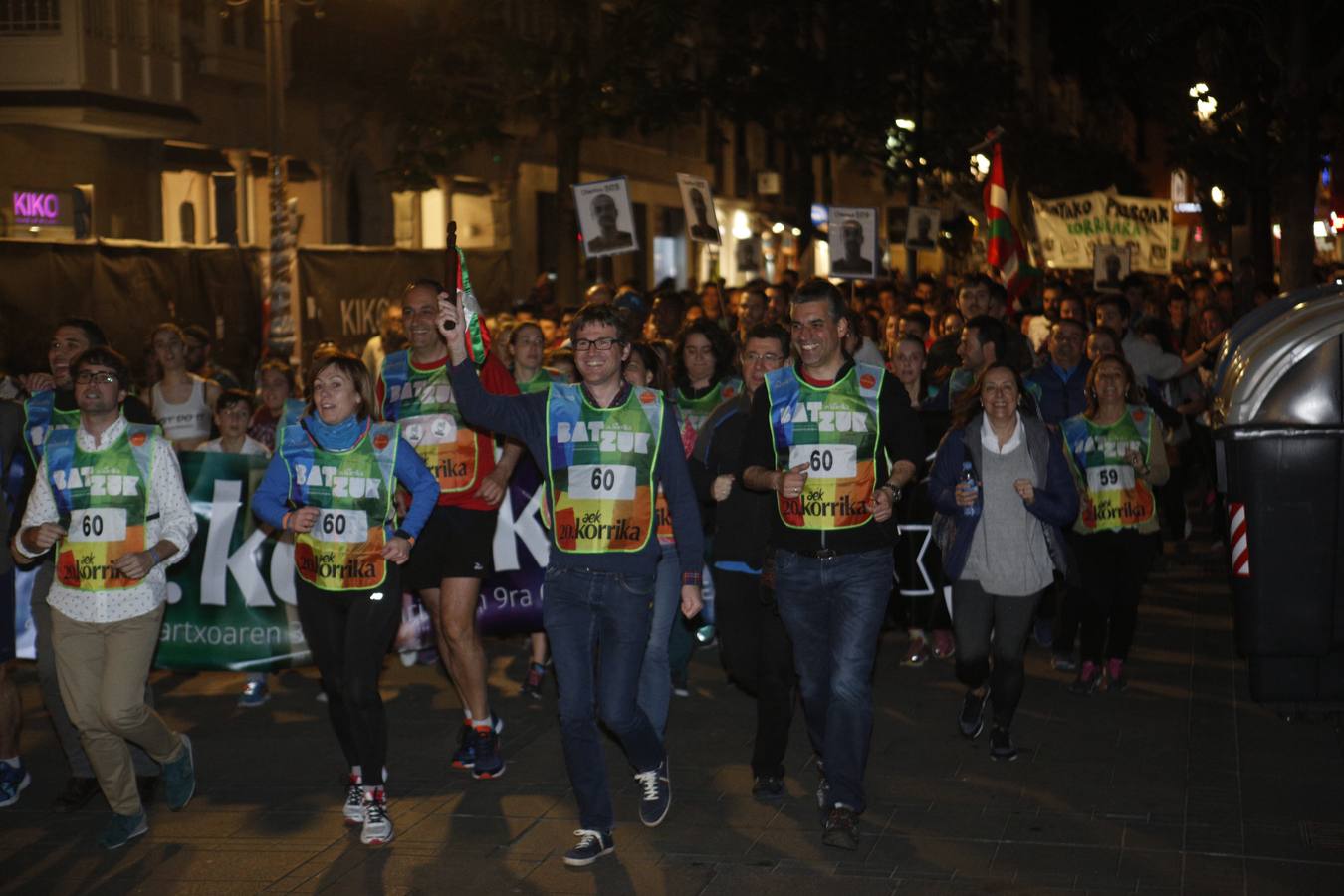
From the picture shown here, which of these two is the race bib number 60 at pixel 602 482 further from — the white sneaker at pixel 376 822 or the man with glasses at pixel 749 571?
the white sneaker at pixel 376 822

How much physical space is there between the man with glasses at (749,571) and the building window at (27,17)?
15462mm

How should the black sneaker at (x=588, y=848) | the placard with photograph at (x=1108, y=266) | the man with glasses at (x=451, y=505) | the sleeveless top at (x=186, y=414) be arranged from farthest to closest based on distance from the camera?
the placard with photograph at (x=1108, y=266) < the sleeveless top at (x=186, y=414) < the man with glasses at (x=451, y=505) < the black sneaker at (x=588, y=848)

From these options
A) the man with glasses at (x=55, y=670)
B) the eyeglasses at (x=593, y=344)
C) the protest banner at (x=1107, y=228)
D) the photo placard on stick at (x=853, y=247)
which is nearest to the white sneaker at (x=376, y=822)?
the man with glasses at (x=55, y=670)

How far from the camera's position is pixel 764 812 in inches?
284

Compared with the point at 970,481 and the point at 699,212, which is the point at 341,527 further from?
the point at 699,212

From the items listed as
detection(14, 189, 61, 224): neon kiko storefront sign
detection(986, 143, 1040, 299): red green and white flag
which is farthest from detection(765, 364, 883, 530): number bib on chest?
detection(14, 189, 61, 224): neon kiko storefront sign

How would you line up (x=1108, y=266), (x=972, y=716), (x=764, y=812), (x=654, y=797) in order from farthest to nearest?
1. (x=1108, y=266)
2. (x=972, y=716)
3. (x=764, y=812)
4. (x=654, y=797)

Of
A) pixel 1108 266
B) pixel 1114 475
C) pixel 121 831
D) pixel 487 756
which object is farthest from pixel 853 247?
pixel 121 831

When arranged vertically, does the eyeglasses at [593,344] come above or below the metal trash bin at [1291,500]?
above

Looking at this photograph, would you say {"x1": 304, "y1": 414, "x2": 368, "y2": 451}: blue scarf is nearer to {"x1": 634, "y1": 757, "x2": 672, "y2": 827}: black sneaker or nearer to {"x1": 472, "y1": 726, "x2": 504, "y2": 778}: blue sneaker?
{"x1": 472, "y1": 726, "x2": 504, "y2": 778}: blue sneaker

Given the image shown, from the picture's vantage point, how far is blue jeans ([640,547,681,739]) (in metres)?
7.38

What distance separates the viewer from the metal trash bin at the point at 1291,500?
7.81m

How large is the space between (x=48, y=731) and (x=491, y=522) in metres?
2.68

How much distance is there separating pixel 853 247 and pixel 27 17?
1025cm
